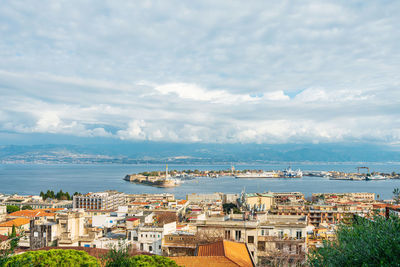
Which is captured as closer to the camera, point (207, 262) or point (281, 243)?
point (207, 262)

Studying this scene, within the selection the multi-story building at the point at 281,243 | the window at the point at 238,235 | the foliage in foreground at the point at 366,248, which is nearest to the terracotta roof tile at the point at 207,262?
the foliage in foreground at the point at 366,248

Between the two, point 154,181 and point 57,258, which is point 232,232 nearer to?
point 57,258

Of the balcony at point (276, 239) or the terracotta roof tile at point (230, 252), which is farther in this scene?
the balcony at point (276, 239)

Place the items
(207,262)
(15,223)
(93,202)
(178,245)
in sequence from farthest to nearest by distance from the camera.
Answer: (93,202) → (15,223) → (178,245) → (207,262)

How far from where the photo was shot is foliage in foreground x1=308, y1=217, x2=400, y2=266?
5648mm

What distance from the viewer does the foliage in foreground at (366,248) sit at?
565 cm

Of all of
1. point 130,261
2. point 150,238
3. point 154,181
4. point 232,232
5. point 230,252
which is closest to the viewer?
point 130,261

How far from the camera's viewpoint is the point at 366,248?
6.04 metres

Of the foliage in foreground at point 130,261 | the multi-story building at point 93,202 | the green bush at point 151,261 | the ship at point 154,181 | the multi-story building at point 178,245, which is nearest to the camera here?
the foliage in foreground at point 130,261

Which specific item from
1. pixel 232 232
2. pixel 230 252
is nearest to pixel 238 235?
pixel 232 232

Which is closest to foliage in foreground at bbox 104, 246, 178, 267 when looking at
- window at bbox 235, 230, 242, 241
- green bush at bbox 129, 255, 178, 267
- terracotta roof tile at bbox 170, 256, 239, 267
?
green bush at bbox 129, 255, 178, 267

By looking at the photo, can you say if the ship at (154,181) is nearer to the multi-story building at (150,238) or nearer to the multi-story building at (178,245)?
the multi-story building at (150,238)

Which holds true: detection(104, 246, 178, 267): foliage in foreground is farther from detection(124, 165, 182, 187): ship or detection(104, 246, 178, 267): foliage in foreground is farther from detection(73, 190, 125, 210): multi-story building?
detection(124, 165, 182, 187): ship

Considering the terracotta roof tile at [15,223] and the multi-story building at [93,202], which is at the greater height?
the terracotta roof tile at [15,223]
